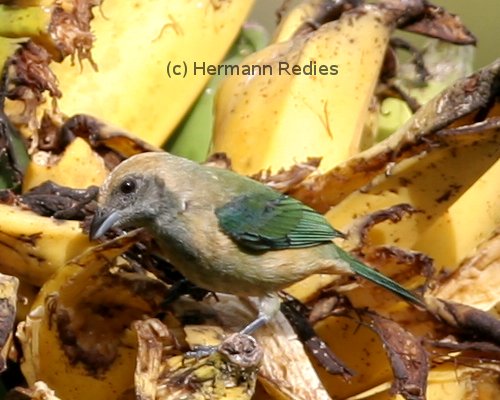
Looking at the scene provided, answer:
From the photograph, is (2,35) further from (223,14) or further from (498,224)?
(498,224)

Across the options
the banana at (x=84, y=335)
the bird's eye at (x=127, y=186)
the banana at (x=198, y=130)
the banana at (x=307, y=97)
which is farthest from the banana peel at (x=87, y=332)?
the banana at (x=198, y=130)

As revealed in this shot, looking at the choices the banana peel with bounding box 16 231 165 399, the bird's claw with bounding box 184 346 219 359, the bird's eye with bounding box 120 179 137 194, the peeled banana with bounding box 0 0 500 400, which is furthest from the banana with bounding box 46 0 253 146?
the bird's claw with bounding box 184 346 219 359

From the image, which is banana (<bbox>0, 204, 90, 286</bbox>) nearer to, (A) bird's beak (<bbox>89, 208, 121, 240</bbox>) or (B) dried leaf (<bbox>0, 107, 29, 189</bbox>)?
(A) bird's beak (<bbox>89, 208, 121, 240</bbox>)

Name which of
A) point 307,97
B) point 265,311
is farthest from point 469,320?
point 307,97

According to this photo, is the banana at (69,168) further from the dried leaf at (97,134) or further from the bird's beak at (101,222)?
the bird's beak at (101,222)

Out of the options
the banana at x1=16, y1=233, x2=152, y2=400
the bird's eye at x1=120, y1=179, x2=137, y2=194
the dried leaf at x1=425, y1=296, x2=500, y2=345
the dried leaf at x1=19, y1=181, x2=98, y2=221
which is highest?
the bird's eye at x1=120, y1=179, x2=137, y2=194

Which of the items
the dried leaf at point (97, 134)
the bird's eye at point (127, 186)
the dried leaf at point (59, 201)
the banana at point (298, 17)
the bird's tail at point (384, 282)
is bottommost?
the bird's tail at point (384, 282)
